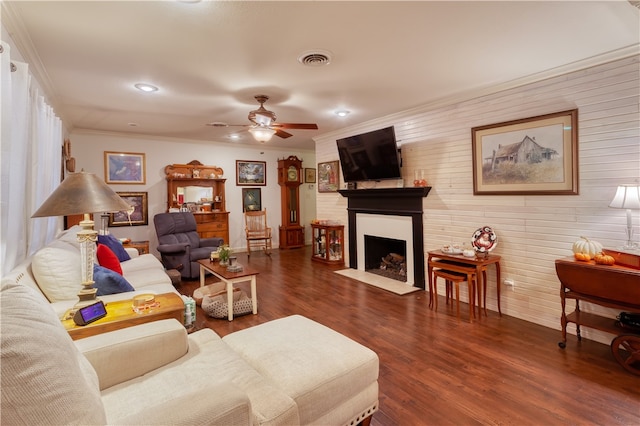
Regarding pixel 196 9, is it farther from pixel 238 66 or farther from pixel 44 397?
pixel 44 397

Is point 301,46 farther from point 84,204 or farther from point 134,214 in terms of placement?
point 134,214

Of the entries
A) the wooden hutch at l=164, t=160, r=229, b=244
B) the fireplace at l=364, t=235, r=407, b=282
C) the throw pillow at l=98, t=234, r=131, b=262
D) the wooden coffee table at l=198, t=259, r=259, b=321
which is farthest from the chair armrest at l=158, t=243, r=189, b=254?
the fireplace at l=364, t=235, r=407, b=282

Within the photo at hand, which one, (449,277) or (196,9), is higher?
(196,9)

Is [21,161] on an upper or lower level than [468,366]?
upper

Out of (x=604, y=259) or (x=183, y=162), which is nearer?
(x=604, y=259)

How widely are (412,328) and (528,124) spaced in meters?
2.39

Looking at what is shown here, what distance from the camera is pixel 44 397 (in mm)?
785

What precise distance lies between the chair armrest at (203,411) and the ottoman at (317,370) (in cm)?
34

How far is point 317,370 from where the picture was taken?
148cm

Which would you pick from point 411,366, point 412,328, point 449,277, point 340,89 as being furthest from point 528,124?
point 411,366

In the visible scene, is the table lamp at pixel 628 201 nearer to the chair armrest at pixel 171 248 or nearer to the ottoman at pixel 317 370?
the ottoman at pixel 317 370

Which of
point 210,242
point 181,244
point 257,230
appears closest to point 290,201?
point 257,230

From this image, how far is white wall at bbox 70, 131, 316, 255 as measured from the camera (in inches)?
225

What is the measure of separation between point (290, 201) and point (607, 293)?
20.9 ft
